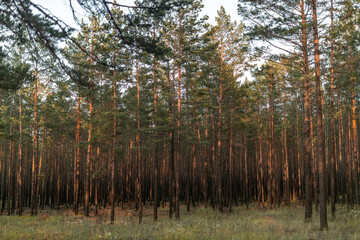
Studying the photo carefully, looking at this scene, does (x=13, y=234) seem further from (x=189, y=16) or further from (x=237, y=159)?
(x=237, y=159)

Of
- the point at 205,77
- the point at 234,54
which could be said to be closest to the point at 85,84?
the point at 205,77

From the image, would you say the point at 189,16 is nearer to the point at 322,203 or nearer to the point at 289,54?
the point at 289,54

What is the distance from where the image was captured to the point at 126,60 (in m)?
19.5

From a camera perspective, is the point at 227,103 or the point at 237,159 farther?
the point at 237,159

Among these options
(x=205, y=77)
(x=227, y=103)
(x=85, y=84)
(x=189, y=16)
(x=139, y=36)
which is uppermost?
(x=189, y=16)

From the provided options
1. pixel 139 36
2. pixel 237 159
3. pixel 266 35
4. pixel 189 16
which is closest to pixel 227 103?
pixel 189 16

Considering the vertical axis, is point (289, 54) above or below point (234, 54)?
below

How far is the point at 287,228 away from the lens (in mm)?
11695

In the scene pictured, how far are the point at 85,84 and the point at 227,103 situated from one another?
56.1 feet

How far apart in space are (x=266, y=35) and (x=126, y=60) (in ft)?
32.6

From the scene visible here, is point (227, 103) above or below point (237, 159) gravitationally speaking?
above

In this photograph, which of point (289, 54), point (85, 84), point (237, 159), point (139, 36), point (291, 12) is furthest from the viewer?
point (237, 159)

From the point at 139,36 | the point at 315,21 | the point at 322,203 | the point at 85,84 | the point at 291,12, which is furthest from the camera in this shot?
the point at 291,12

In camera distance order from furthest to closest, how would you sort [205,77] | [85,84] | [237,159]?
1. [237,159]
2. [205,77]
3. [85,84]
